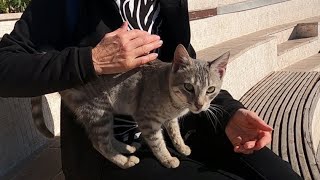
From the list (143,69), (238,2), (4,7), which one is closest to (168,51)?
(143,69)

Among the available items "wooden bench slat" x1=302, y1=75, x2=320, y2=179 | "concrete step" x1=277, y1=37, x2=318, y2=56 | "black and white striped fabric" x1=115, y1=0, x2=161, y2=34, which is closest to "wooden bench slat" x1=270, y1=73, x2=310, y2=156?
"wooden bench slat" x1=302, y1=75, x2=320, y2=179

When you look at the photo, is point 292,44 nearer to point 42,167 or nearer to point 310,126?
point 310,126

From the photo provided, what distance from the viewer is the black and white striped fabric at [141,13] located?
209 centimetres

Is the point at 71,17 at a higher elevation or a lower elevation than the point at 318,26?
higher

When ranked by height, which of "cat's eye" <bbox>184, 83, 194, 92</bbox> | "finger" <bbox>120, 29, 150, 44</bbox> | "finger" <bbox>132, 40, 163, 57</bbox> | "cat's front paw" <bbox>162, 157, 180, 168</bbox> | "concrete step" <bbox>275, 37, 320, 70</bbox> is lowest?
"concrete step" <bbox>275, 37, 320, 70</bbox>

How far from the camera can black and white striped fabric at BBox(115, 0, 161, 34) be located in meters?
2.09

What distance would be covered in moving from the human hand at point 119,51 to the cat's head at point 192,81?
0.29 metres

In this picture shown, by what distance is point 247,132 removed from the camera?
2.18 m

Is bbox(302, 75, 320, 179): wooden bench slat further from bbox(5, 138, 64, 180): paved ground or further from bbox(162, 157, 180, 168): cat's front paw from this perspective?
bbox(5, 138, 64, 180): paved ground

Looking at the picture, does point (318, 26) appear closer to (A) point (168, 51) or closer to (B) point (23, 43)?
(A) point (168, 51)

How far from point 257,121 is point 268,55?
4405 millimetres

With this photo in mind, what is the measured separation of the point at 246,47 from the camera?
560 cm

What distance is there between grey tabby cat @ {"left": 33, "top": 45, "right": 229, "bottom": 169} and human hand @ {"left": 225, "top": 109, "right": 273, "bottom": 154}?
16cm

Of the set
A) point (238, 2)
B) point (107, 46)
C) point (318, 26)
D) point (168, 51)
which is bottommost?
point (318, 26)
